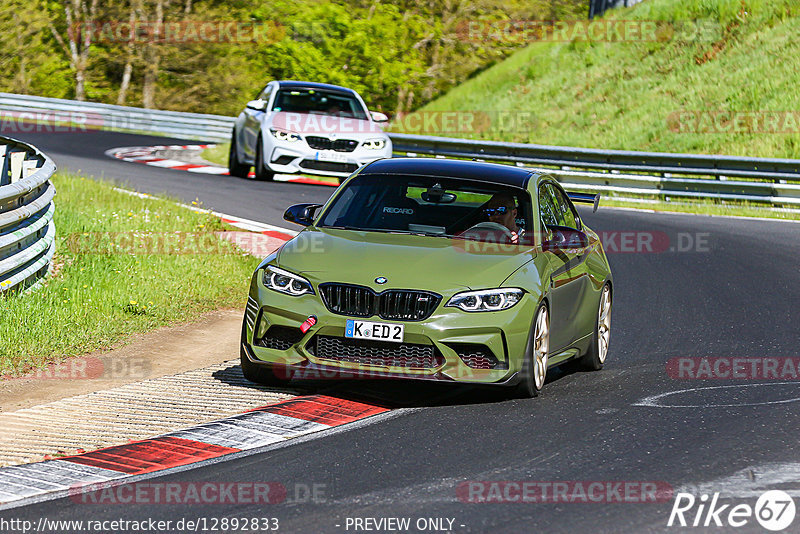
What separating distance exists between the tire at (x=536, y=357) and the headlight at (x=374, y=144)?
42.2 ft

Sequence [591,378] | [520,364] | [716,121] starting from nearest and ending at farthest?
[520,364] < [591,378] < [716,121]

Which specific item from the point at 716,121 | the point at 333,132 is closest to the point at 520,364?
the point at 333,132

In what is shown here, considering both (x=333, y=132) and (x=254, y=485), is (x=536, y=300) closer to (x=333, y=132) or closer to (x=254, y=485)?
(x=254, y=485)

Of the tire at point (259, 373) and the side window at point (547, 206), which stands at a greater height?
the side window at point (547, 206)

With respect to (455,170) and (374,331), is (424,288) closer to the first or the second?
(374,331)

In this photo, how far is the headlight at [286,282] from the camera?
7.79 metres

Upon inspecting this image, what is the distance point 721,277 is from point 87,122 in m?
26.6

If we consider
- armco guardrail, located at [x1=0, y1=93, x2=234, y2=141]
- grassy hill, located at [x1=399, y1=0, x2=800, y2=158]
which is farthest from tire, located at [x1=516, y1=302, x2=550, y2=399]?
armco guardrail, located at [x1=0, y1=93, x2=234, y2=141]

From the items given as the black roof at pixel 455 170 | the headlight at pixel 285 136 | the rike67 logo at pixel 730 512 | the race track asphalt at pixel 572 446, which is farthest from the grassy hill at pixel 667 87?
the rike67 logo at pixel 730 512

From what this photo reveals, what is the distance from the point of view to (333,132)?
20.6 metres

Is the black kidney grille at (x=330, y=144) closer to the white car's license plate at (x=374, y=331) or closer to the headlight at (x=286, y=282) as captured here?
the headlight at (x=286, y=282)

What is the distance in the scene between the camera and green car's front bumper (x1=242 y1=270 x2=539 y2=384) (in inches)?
297

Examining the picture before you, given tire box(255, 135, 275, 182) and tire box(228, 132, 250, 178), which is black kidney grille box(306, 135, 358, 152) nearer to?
tire box(255, 135, 275, 182)

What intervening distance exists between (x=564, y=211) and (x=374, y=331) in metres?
2.81
